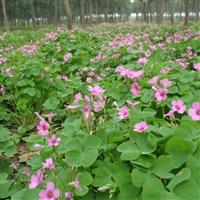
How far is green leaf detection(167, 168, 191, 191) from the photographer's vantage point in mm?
1284

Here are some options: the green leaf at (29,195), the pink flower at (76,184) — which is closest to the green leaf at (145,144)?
the pink flower at (76,184)

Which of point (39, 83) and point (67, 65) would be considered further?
point (67, 65)

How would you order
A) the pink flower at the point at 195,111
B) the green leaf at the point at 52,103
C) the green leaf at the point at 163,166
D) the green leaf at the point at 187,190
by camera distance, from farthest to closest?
the green leaf at the point at 52,103 → the pink flower at the point at 195,111 → the green leaf at the point at 163,166 → the green leaf at the point at 187,190

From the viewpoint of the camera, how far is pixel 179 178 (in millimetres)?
1300

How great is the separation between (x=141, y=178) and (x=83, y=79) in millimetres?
3558

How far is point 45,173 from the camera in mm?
1725

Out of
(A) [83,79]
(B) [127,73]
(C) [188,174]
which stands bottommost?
(A) [83,79]

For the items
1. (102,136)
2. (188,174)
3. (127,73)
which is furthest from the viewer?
(127,73)

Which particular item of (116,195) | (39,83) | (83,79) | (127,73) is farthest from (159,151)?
(83,79)

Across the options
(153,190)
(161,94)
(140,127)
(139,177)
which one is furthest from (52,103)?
(153,190)

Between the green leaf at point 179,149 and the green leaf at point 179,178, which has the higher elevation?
the green leaf at point 179,149

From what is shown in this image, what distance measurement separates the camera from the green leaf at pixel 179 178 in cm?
128

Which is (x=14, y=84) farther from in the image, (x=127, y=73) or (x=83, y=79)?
(x=127, y=73)

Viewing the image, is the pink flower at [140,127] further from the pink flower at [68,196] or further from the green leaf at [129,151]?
the pink flower at [68,196]
